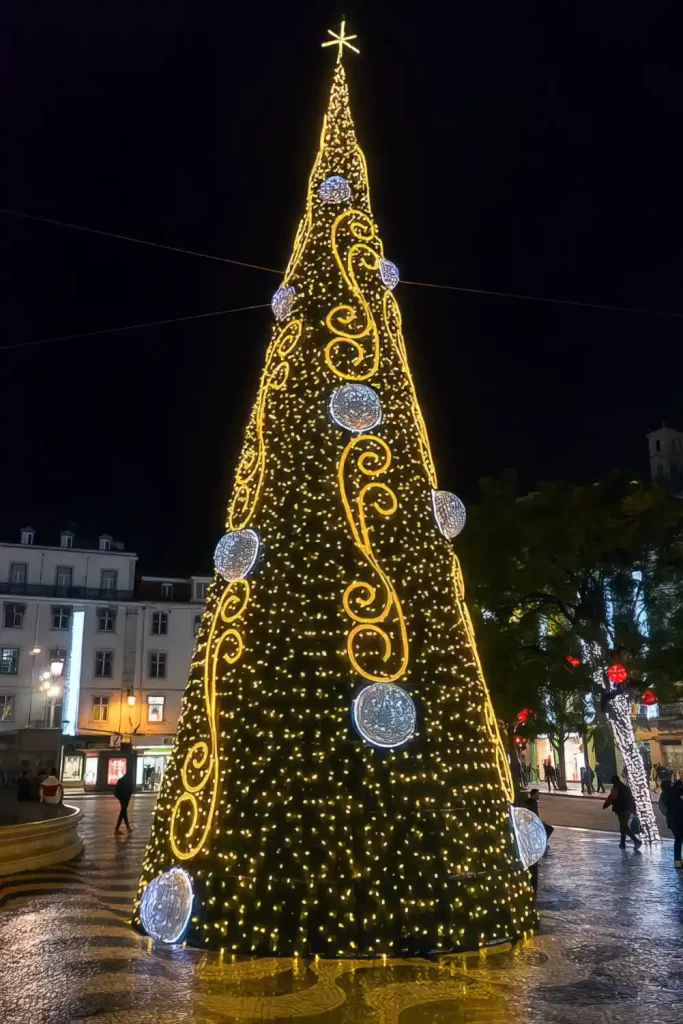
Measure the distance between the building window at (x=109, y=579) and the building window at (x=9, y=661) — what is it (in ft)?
18.8

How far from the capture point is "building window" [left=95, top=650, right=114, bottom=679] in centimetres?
4469

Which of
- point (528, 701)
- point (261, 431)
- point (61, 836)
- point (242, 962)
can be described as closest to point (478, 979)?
point (242, 962)

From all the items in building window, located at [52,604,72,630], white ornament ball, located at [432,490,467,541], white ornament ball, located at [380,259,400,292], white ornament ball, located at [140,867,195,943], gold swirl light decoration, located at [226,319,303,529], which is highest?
building window, located at [52,604,72,630]

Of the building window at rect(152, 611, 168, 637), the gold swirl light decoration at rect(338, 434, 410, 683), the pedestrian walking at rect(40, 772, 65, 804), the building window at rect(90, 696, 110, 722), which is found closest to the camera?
the gold swirl light decoration at rect(338, 434, 410, 683)

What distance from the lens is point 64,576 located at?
149 ft

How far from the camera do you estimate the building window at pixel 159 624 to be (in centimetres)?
4647

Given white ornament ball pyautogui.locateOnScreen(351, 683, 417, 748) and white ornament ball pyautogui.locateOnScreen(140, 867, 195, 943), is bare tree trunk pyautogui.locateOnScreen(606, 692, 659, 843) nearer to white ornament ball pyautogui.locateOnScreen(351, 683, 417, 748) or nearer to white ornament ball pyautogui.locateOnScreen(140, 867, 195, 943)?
white ornament ball pyautogui.locateOnScreen(351, 683, 417, 748)

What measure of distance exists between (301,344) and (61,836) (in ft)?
33.0

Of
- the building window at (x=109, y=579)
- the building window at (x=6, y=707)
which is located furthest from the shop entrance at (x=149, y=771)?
the building window at (x=109, y=579)

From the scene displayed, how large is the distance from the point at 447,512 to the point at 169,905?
4678 millimetres

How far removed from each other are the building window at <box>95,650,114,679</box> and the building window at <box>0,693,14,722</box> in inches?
177

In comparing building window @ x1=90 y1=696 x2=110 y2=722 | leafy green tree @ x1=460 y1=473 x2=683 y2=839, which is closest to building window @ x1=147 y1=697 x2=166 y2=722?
building window @ x1=90 y1=696 x2=110 y2=722

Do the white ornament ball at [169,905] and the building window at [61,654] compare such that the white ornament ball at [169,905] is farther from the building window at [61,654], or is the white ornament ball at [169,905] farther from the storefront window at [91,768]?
the building window at [61,654]

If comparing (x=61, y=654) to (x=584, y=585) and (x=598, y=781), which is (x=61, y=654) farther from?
(x=584, y=585)
